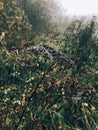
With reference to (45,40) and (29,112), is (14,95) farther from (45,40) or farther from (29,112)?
(45,40)

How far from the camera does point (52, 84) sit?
709 cm

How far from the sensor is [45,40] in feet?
38.9

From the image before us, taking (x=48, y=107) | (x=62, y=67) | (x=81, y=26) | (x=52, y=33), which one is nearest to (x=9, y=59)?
(x=62, y=67)

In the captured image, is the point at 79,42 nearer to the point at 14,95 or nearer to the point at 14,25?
the point at 14,25

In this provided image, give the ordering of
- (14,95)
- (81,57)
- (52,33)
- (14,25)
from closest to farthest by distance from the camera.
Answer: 1. (14,95)
2. (81,57)
3. (14,25)
4. (52,33)

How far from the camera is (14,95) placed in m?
7.22

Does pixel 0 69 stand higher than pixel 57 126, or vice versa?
pixel 0 69

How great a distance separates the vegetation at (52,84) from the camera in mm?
6480

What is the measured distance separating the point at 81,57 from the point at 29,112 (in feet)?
12.1

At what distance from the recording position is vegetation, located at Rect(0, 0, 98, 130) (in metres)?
6.48

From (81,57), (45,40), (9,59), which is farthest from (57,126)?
(45,40)

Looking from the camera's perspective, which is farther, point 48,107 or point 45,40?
point 45,40

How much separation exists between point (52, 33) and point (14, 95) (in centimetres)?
630

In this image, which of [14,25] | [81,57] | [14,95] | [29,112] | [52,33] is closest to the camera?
[29,112]
